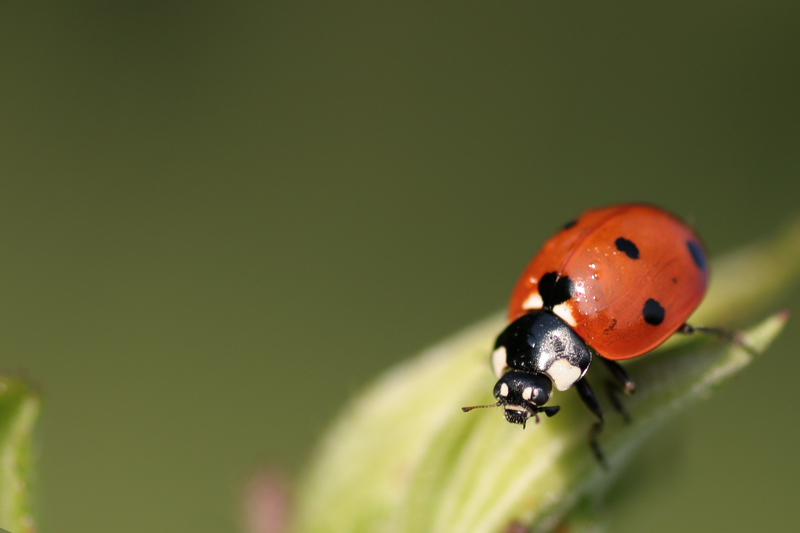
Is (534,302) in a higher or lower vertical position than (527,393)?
higher

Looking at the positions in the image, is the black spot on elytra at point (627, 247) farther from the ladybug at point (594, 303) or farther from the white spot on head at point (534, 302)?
the white spot on head at point (534, 302)

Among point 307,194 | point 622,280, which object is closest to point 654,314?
point 622,280

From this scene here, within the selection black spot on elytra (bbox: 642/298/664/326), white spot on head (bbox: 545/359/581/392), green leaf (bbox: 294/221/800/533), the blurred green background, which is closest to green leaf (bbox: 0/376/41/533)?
green leaf (bbox: 294/221/800/533)

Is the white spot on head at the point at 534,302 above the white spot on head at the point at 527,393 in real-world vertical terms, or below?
above

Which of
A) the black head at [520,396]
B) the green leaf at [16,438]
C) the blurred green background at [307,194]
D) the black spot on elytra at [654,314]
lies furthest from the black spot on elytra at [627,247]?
the blurred green background at [307,194]

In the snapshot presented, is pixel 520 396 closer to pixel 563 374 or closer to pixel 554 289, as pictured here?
pixel 563 374

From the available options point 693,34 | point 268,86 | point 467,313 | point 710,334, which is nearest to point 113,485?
point 467,313

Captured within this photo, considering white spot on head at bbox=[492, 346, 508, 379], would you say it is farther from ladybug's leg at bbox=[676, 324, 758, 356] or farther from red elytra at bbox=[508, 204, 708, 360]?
ladybug's leg at bbox=[676, 324, 758, 356]
